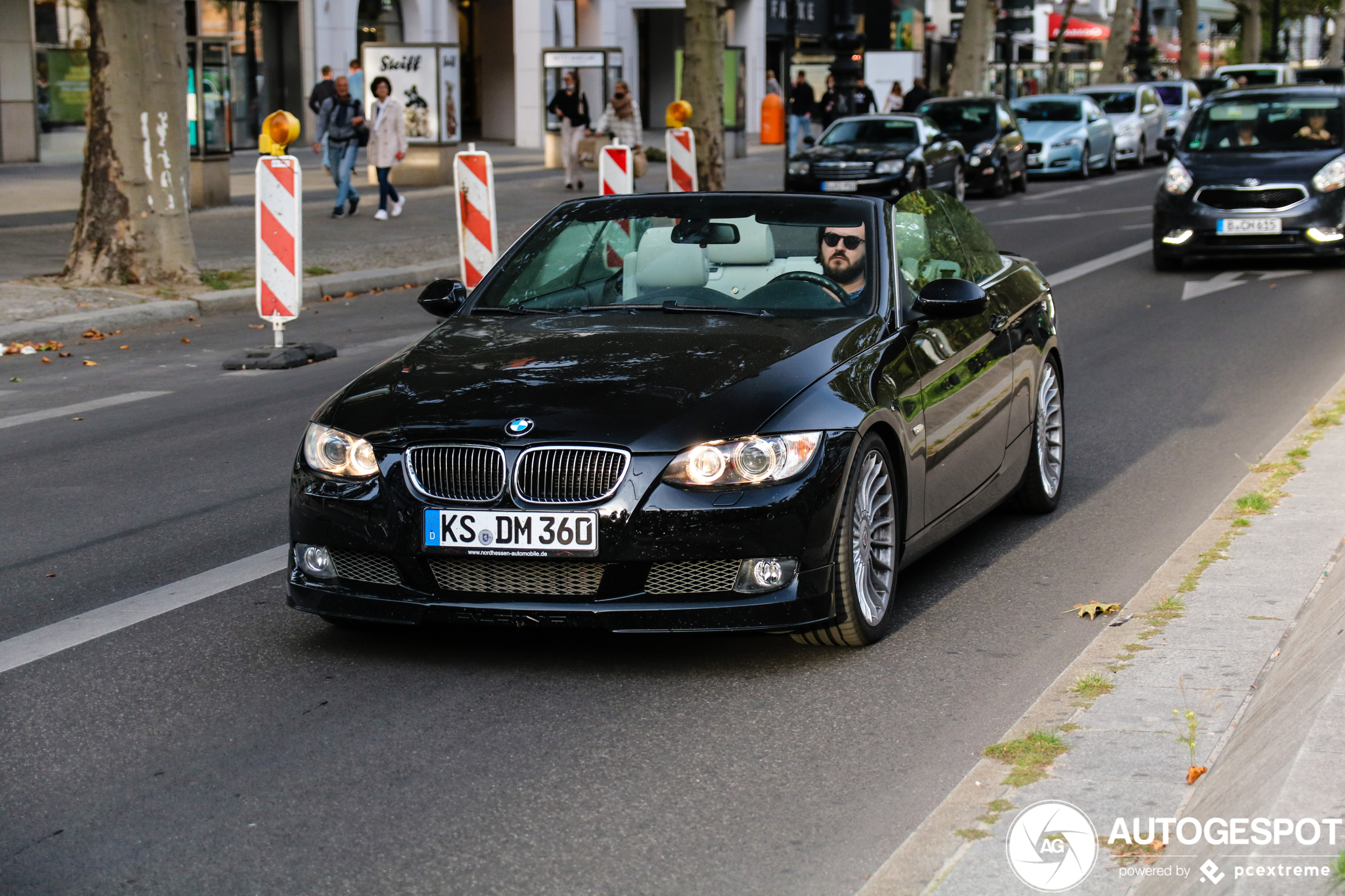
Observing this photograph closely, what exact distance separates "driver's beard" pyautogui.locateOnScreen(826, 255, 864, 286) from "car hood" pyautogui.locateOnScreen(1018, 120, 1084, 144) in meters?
28.0

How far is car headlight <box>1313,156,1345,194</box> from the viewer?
17.3 metres

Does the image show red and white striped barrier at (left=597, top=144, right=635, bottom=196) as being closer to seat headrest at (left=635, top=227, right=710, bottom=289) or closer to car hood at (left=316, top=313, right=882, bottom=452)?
seat headrest at (left=635, top=227, right=710, bottom=289)

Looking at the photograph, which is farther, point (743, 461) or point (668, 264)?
point (668, 264)

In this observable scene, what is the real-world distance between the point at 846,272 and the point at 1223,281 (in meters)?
11.8

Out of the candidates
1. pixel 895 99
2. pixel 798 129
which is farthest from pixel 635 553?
pixel 895 99

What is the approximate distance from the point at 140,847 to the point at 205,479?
458 centimetres

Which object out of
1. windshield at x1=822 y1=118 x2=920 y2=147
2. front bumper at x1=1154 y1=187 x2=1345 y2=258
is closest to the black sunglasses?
front bumper at x1=1154 y1=187 x2=1345 y2=258

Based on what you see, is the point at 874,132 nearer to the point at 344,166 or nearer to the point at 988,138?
the point at 988,138

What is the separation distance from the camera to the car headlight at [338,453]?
5340mm

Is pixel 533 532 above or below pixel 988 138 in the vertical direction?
below

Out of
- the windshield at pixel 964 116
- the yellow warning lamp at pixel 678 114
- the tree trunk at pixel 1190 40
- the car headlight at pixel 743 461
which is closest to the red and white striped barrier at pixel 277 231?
the car headlight at pixel 743 461

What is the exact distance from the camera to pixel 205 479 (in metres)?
8.48

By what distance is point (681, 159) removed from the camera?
21.7 meters

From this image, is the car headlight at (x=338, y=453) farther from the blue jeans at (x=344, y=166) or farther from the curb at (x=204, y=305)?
the blue jeans at (x=344, y=166)
